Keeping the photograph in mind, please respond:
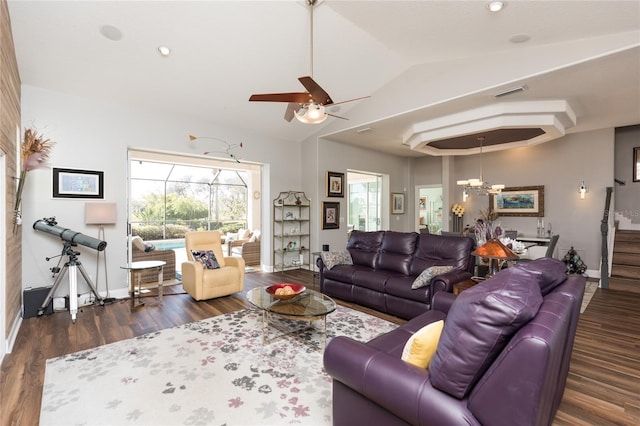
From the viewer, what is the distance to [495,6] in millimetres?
2814

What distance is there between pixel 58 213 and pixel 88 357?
2.48 metres

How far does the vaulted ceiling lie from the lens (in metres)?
3.10

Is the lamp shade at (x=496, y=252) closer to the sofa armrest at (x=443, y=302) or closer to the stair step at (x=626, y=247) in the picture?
the sofa armrest at (x=443, y=302)

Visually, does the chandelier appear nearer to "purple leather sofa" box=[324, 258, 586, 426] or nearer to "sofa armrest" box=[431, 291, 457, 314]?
"sofa armrest" box=[431, 291, 457, 314]

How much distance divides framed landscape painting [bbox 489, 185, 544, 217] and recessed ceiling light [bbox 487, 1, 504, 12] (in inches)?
207

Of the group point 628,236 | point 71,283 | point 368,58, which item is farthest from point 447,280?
point 628,236

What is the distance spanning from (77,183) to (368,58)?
4646 millimetres

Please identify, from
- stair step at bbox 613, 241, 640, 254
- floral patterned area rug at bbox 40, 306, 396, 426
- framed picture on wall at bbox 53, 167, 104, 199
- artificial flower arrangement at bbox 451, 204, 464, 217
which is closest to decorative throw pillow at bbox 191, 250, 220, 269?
floral patterned area rug at bbox 40, 306, 396, 426

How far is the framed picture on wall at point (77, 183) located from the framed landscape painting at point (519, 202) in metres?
8.20

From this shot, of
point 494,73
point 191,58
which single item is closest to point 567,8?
point 494,73

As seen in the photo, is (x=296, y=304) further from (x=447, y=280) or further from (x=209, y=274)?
(x=209, y=274)

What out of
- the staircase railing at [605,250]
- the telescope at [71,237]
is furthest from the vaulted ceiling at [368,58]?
the telescope at [71,237]

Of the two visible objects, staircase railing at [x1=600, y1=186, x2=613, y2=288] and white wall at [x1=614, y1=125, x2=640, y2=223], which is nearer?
staircase railing at [x1=600, y1=186, x2=613, y2=288]

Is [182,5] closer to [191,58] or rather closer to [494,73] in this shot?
[191,58]
